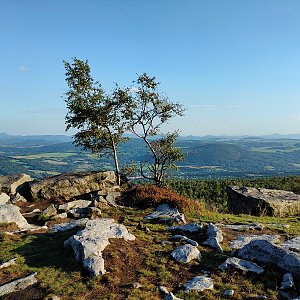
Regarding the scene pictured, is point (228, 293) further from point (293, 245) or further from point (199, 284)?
point (293, 245)

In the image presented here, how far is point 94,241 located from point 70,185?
2041 centimetres

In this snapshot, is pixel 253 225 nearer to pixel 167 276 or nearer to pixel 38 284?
pixel 167 276

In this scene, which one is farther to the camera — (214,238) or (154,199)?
(154,199)

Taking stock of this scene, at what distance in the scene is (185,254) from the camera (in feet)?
46.5

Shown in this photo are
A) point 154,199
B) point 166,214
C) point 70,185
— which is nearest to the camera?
point 166,214

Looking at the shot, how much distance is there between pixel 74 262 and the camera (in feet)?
43.7

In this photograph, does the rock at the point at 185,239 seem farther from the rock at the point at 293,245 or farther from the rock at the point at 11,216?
the rock at the point at 11,216

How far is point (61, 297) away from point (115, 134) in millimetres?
26589

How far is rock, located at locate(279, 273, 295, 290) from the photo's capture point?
11690 mm

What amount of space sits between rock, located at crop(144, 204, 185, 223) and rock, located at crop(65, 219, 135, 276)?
14.5 ft

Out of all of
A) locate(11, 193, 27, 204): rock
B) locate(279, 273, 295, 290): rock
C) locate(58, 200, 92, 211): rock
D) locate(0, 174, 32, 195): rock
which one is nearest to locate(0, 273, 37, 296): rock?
locate(279, 273, 295, 290): rock

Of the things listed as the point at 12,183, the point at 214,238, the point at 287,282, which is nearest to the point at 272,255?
the point at 287,282

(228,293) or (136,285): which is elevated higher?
(136,285)

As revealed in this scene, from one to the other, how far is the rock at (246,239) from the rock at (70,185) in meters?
16.4
